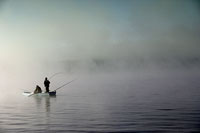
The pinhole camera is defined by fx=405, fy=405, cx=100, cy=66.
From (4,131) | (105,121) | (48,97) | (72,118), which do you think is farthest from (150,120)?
(48,97)

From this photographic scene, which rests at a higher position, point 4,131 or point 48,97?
point 48,97

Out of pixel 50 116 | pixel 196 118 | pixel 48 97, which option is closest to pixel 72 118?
pixel 50 116

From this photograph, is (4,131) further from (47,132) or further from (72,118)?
(72,118)

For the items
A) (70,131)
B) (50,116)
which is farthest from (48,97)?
(70,131)

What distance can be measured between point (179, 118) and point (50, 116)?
8415mm

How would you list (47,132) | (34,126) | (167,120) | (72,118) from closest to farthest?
(47,132) < (34,126) < (167,120) < (72,118)

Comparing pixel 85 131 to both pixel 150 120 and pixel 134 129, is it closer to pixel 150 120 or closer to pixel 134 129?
pixel 134 129

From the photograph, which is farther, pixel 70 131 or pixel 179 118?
pixel 179 118

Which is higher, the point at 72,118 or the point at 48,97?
the point at 48,97

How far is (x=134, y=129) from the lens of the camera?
20.4 meters

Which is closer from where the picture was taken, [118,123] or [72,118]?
[118,123]

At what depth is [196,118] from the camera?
24.4m

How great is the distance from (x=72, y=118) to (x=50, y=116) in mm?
1882

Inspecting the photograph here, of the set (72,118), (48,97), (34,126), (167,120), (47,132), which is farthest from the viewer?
(48,97)
